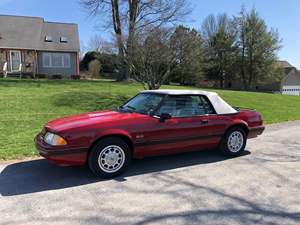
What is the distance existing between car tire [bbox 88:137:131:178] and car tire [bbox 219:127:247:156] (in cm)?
229

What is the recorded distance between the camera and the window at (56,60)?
103 feet

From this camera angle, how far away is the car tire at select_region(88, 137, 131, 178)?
5.32 meters

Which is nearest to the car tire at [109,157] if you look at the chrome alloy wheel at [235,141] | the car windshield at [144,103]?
the car windshield at [144,103]

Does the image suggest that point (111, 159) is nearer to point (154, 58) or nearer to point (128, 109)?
point (128, 109)

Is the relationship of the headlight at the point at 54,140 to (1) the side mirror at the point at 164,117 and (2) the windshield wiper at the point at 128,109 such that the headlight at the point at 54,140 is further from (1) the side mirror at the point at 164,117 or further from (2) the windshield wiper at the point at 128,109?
(1) the side mirror at the point at 164,117

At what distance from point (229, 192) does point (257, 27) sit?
46880mm

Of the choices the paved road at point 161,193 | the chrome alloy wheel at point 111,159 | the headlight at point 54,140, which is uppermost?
the headlight at point 54,140

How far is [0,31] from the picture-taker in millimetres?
30156

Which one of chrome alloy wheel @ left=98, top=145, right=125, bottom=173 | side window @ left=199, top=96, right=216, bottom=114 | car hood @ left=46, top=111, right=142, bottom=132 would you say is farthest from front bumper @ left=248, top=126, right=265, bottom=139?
chrome alloy wheel @ left=98, top=145, right=125, bottom=173

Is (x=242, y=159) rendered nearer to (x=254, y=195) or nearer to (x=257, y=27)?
(x=254, y=195)

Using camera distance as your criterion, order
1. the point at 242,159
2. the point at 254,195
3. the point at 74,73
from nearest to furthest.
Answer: the point at 254,195 < the point at 242,159 < the point at 74,73

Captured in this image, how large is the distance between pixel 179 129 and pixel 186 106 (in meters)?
0.58

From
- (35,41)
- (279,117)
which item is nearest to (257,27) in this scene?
(35,41)

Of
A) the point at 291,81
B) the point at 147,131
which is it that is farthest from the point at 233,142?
the point at 291,81
